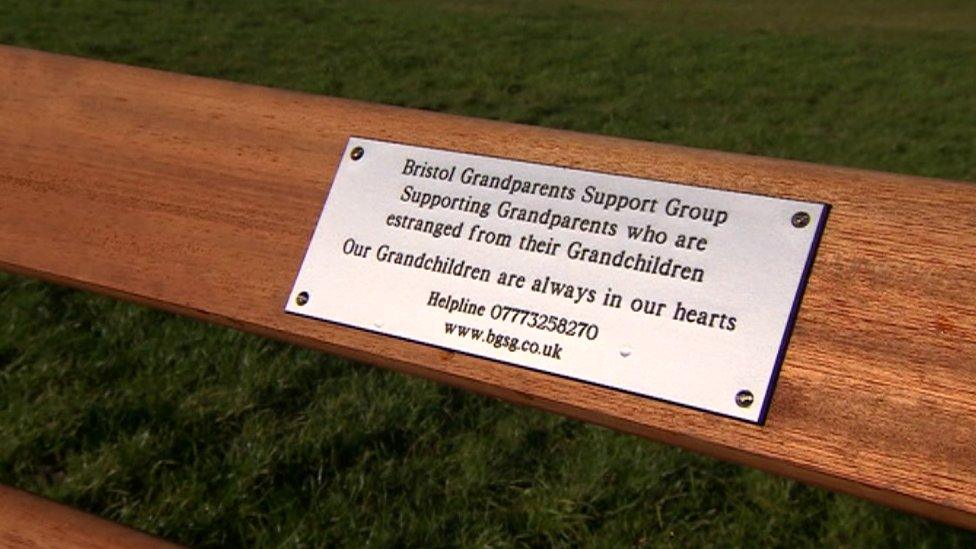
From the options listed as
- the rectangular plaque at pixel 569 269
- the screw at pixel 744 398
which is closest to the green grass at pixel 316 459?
the rectangular plaque at pixel 569 269

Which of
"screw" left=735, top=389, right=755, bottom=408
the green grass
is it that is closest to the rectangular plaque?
"screw" left=735, top=389, right=755, bottom=408

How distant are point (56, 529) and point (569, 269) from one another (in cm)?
59

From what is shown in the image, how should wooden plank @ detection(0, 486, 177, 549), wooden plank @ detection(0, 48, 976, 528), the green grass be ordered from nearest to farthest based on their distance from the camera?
1. wooden plank @ detection(0, 48, 976, 528)
2. wooden plank @ detection(0, 486, 177, 549)
3. the green grass

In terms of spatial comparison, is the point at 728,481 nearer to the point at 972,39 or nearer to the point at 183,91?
the point at 183,91

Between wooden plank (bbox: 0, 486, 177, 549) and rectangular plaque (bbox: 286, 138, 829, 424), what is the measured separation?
291 millimetres

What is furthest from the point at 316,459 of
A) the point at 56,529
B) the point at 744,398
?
the point at 744,398

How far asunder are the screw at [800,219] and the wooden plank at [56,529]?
68cm

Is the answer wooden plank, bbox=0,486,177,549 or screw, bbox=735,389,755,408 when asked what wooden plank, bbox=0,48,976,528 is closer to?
screw, bbox=735,389,755,408

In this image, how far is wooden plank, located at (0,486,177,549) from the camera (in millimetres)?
1383

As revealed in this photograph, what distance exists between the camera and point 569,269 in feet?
4.32

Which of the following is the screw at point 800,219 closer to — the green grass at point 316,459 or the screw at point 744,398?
the screw at point 744,398

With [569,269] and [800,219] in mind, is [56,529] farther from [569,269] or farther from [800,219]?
[800,219]

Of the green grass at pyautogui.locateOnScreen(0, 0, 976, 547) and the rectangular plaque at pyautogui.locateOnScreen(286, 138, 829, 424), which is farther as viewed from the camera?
the green grass at pyautogui.locateOnScreen(0, 0, 976, 547)

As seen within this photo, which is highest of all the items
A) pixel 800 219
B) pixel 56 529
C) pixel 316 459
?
pixel 800 219
